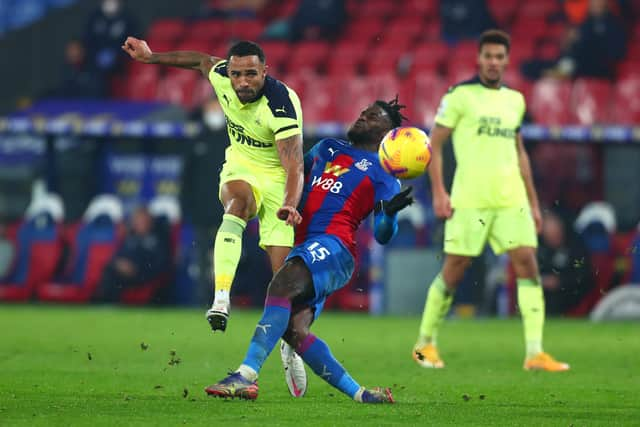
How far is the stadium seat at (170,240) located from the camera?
58.1ft

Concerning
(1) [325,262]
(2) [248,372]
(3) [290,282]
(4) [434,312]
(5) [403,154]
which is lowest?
(4) [434,312]

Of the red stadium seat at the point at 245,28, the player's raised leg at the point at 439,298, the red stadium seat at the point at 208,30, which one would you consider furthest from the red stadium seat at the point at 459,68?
the player's raised leg at the point at 439,298

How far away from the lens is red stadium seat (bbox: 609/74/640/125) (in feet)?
57.6

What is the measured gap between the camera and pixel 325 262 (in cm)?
762

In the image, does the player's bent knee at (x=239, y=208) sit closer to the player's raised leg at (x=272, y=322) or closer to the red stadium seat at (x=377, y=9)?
the player's raised leg at (x=272, y=322)

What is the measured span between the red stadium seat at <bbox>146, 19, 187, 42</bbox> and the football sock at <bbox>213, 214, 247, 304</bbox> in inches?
550

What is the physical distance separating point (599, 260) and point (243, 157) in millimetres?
8385

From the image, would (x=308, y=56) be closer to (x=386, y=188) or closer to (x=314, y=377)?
(x=314, y=377)

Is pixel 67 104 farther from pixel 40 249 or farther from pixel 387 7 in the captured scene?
pixel 387 7

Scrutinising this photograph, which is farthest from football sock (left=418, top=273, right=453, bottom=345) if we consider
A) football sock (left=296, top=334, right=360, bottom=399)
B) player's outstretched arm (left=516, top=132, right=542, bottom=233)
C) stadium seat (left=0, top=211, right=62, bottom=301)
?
stadium seat (left=0, top=211, right=62, bottom=301)

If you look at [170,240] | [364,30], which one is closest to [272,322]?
[170,240]

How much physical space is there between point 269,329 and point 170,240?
411 inches

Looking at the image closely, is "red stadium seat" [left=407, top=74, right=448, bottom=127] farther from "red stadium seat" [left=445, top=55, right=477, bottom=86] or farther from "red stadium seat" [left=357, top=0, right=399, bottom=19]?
"red stadium seat" [left=357, top=0, right=399, bottom=19]

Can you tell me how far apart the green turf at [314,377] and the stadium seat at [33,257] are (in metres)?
2.20
